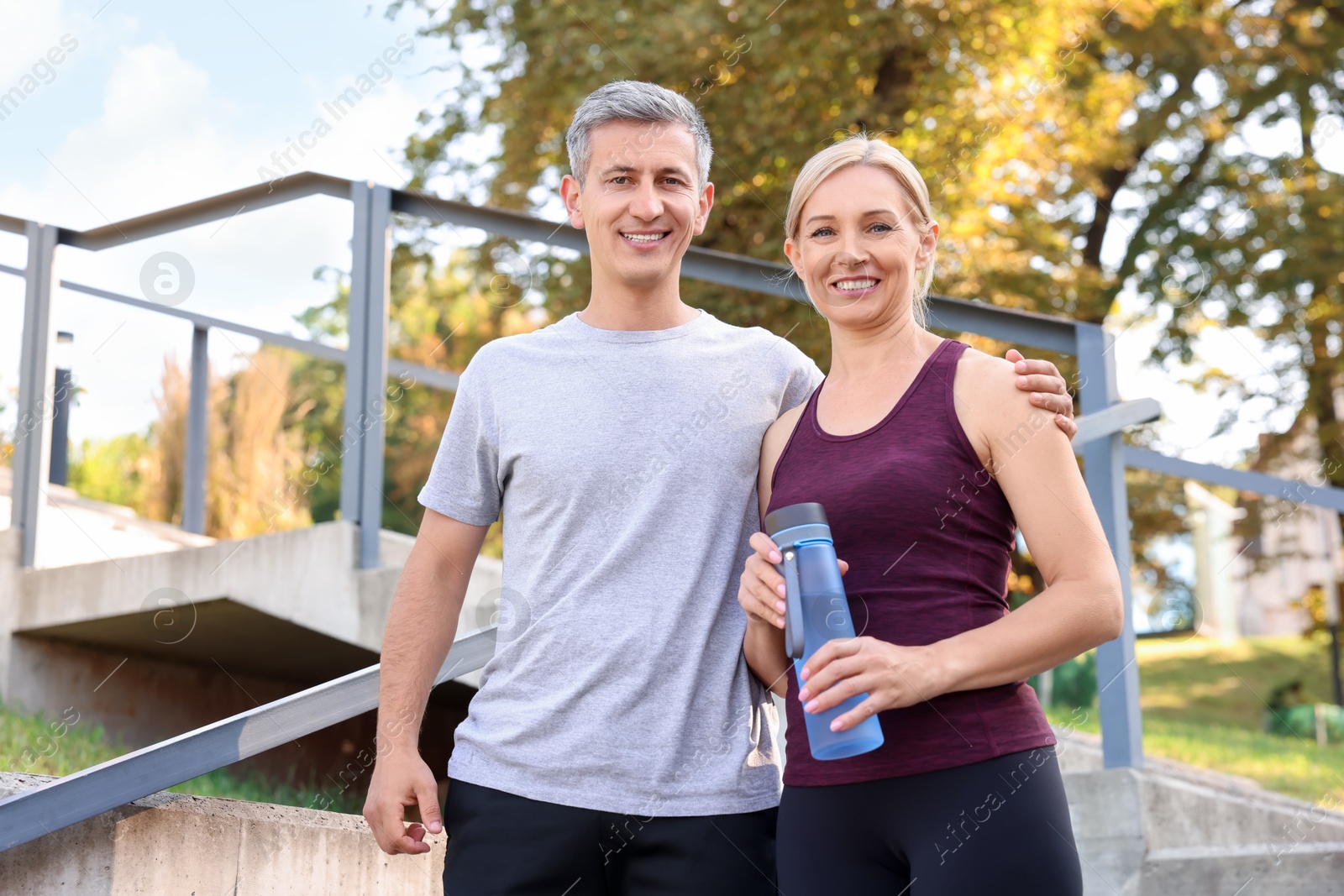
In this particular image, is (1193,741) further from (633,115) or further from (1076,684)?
(633,115)

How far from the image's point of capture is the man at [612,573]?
1804mm

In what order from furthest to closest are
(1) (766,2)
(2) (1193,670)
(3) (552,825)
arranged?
1. (2) (1193,670)
2. (1) (766,2)
3. (3) (552,825)

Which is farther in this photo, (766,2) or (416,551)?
(766,2)

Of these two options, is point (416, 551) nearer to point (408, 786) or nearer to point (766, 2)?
point (408, 786)

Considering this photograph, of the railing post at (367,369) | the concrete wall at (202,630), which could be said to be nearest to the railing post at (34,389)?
the concrete wall at (202,630)

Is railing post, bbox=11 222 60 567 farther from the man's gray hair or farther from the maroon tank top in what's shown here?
the maroon tank top

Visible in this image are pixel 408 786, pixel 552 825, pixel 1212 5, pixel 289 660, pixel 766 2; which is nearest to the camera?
pixel 552 825

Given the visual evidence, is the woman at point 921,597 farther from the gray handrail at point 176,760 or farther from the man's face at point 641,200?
the gray handrail at point 176,760

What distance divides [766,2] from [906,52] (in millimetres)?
1177

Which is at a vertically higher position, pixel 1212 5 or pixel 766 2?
pixel 1212 5

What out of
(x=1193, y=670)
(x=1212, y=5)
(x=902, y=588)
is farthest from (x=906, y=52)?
(x=1193, y=670)

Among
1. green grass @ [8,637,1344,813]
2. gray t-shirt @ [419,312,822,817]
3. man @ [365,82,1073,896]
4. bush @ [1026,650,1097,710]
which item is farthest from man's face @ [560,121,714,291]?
bush @ [1026,650,1097,710]

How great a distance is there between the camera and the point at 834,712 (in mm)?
1570

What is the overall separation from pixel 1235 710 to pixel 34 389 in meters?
13.4
